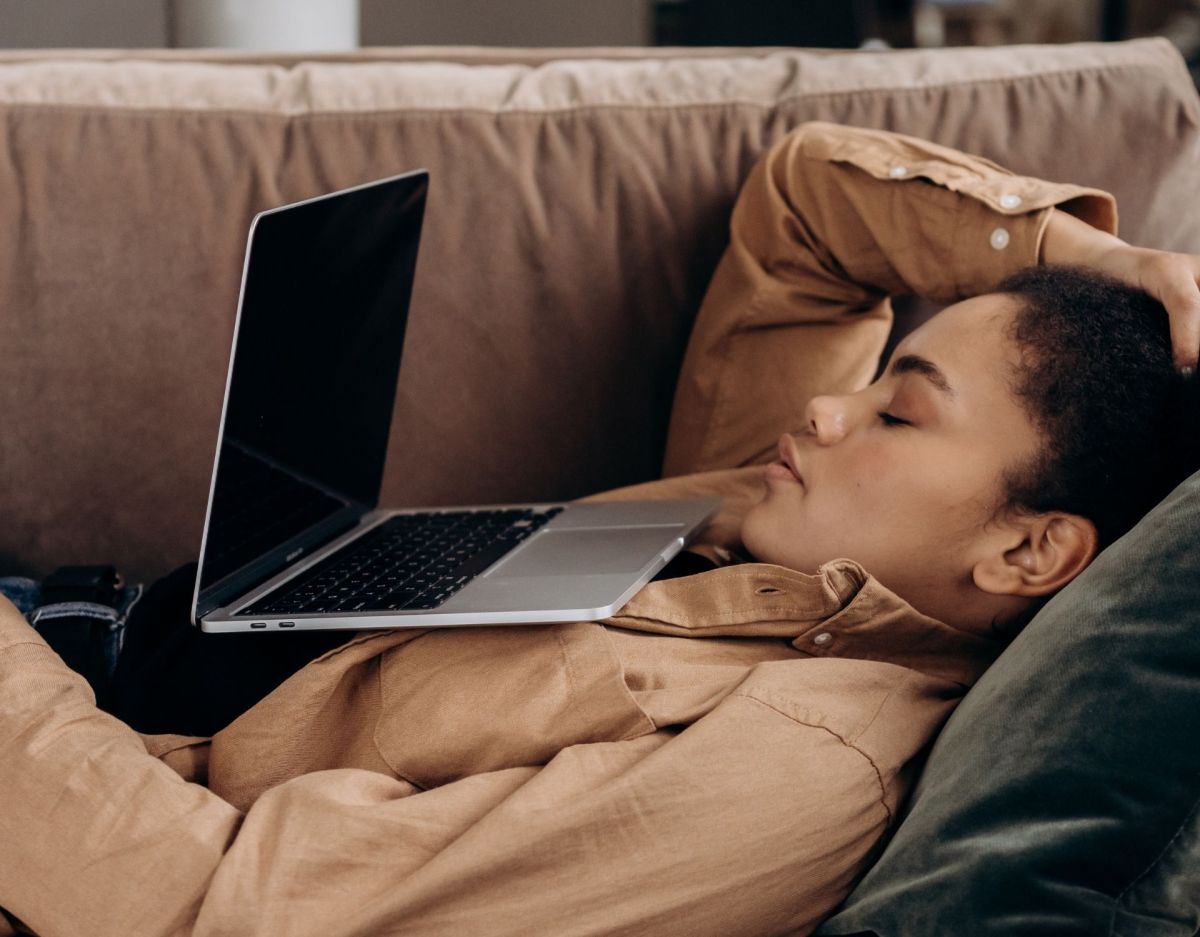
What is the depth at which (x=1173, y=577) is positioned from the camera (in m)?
0.70

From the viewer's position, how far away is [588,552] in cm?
100

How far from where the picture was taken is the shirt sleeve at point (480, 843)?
2.36ft

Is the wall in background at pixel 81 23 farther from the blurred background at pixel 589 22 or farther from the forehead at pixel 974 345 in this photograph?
the forehead at pixel 974 345

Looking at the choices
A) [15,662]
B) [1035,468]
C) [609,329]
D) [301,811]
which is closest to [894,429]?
[1035,468]

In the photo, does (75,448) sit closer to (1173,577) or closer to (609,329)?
(609,329)

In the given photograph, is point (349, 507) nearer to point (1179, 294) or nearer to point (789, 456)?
point (789, 456)

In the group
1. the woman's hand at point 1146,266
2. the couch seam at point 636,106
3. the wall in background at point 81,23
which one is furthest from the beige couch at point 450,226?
the wall in background at point 81,23

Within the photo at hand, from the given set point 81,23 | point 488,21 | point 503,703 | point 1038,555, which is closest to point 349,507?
point 503,703

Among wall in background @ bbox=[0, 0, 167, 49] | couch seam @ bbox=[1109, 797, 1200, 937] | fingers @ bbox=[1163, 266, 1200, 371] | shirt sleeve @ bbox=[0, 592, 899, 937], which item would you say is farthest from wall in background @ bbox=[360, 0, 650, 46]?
couch seam @ bbox=[1109, 797, 1200, 937]

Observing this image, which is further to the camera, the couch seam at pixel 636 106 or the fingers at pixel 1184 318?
the couch seam at pixel 636 106

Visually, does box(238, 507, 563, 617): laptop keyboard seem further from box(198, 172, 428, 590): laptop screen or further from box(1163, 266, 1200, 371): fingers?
box(1163, 266, 1200, 371): fingers

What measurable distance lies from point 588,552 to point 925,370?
0.30 meters

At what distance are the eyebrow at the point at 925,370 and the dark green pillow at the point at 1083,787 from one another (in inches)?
9.1

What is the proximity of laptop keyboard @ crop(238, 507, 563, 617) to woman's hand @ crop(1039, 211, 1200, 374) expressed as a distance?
514 millimetres
